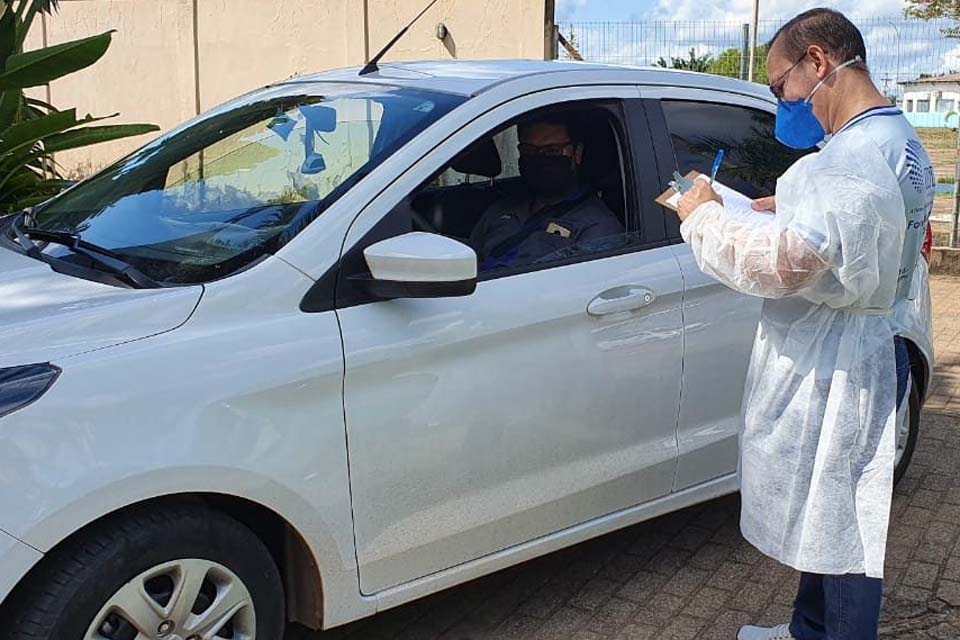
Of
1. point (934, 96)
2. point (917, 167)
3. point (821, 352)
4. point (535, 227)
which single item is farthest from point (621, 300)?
point (934, 96)

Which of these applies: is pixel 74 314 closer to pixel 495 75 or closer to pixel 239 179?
pixel 239 179

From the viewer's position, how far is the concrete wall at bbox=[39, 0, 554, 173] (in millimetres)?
10812

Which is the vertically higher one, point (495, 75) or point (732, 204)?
point (495, 75)

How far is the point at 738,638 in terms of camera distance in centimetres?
341

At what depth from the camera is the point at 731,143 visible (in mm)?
4039

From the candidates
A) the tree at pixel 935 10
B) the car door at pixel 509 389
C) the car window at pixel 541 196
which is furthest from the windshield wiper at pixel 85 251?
the tree at pixel 935 10

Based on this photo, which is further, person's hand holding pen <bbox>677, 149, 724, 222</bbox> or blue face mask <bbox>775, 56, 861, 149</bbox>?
blue face mask <bbox>775, 56, 861, 149</bbox>

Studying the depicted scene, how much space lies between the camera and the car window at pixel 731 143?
3.79 metres

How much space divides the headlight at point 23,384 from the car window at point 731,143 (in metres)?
2.22

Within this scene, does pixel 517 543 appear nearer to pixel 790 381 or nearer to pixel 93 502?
pixel 790 381

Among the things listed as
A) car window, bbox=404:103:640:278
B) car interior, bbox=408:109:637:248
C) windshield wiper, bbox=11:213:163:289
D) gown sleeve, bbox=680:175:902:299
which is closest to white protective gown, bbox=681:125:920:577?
gown sleeve, bbox=680:175:902:299

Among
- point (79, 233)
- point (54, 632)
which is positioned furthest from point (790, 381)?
point (79, 233)

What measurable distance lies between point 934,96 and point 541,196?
7559 mm

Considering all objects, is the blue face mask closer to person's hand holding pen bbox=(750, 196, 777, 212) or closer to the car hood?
person's hand holding pen bbox=(750, 196, 777, 212)
